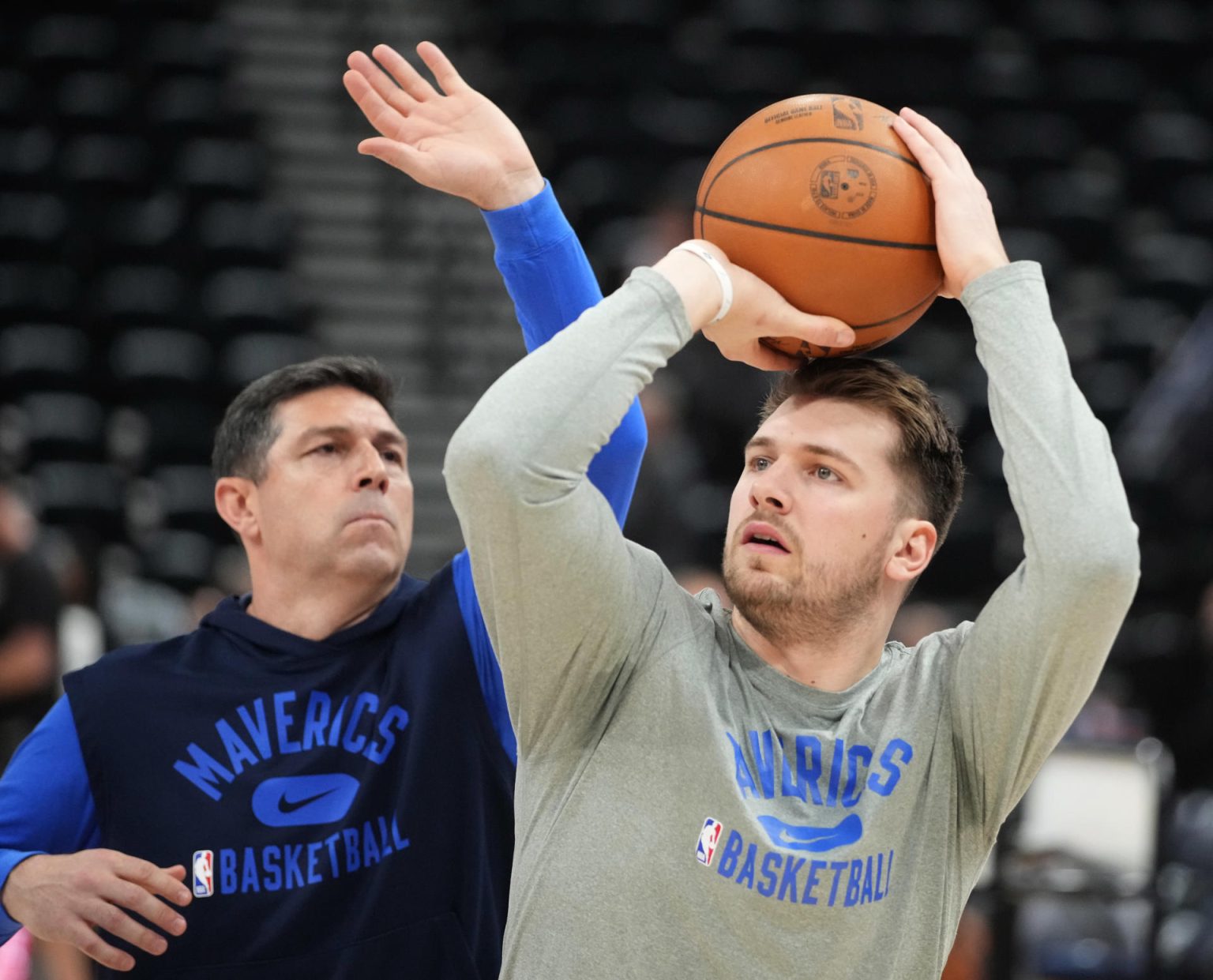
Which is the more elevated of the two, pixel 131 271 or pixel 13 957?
pixel 131 271

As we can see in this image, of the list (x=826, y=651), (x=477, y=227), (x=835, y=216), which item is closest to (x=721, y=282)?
(x=835, y=216)

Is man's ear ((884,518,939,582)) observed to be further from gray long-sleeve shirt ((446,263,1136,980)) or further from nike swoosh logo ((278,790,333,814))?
nike swoosh logo ((278,790,333,814))

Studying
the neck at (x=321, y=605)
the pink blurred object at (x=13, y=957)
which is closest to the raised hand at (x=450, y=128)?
the neck at (x=321, y=605)

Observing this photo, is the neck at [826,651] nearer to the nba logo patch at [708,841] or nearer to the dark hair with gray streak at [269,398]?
the nba logo patch at [708,841]

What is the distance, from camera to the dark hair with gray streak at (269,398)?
123 inches

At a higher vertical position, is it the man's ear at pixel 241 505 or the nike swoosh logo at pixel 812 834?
the man's ear at pixel 241 505

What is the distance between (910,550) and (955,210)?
19.7 inches

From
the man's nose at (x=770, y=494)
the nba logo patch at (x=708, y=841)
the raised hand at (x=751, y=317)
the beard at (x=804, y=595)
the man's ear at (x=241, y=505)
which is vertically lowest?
the nba logo patch at (x=708, y=841)

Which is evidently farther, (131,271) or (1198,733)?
(131,271)

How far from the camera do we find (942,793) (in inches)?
88.4

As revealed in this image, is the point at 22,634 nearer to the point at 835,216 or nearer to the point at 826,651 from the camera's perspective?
the point at 826,651

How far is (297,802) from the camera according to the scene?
9.07 ft

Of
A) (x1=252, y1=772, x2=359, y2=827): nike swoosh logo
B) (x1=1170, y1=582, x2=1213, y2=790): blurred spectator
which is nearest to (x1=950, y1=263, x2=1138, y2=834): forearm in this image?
(x1=252, y1=772, x2=359, y2=827): nike swoosh logo

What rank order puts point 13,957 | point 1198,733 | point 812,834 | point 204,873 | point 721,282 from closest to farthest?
1. point 812,834
2. point 721,282
3. point 204,873
4. point 13,957
5. point 1198,733
